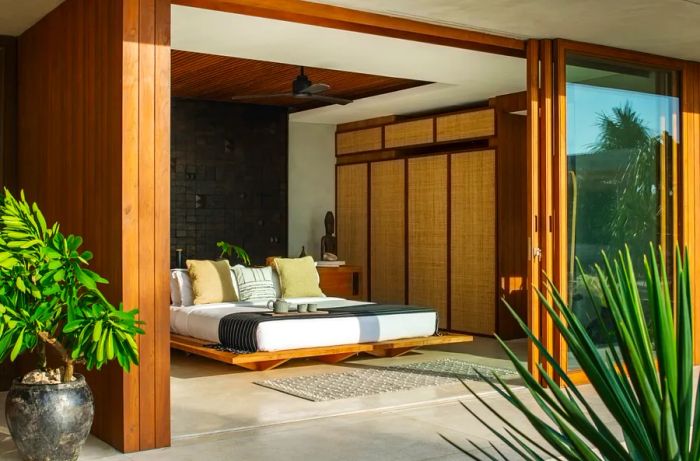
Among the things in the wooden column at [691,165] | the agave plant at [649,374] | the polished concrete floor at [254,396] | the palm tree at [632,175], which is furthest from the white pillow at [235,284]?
the agave plant at [649,374]

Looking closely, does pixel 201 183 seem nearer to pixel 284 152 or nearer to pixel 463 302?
pixel 284 152

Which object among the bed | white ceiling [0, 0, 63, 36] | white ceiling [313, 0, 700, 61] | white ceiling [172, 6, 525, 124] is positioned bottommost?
the bed

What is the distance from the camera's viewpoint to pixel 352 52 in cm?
659

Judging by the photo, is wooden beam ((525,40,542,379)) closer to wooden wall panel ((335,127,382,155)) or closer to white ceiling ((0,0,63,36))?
white ceiling ((0,0,63,36))

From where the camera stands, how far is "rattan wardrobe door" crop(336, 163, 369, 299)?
10531 mm

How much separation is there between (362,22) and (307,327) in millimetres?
2649

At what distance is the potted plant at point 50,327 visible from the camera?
3.94 metres

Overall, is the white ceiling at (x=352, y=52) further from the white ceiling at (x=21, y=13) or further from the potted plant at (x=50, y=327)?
the potted plant at (x=50, y=327)

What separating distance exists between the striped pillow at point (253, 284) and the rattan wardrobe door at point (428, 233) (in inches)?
81.3

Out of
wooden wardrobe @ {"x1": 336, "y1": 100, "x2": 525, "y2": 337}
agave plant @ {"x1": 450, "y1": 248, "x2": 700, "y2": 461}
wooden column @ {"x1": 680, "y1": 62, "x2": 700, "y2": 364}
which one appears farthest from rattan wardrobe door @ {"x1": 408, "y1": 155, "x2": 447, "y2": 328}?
agave plant @ {"x1": 450, "y1": 248, "x2": 700, "y2": 461}

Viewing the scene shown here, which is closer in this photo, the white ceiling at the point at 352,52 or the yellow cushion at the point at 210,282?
the white ceiling at the point at 352,52

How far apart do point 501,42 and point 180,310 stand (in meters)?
3.67

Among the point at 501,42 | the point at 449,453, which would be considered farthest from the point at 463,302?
the point at 449,453

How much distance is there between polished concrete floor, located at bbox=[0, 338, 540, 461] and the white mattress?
0.94 feet
